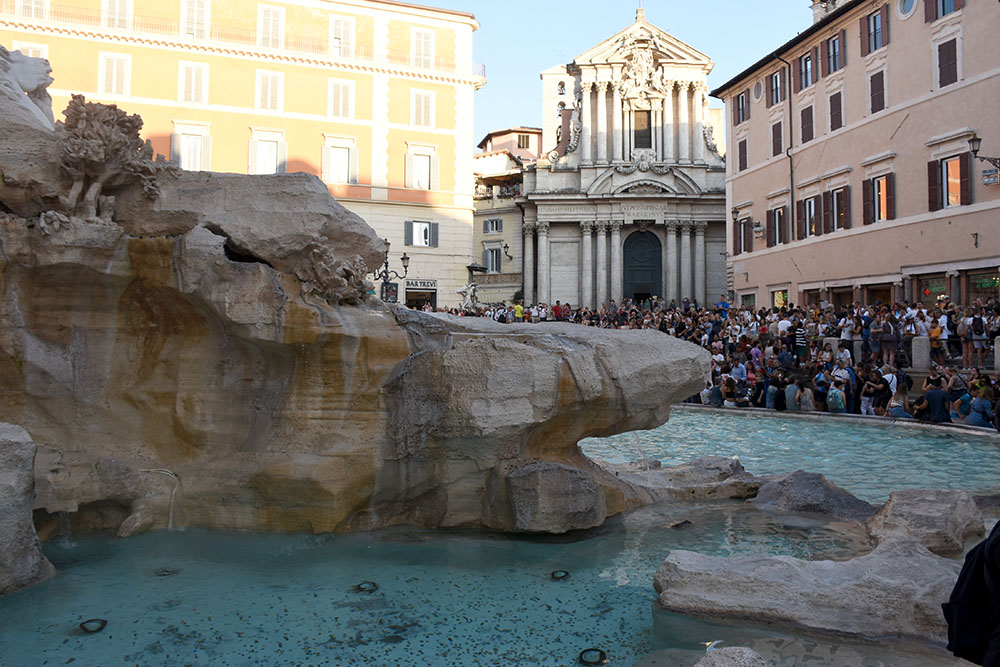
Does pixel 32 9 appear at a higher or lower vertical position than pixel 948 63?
higher

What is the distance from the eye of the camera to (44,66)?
23.8ft

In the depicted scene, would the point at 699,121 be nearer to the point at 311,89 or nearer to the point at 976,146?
the point at 311,89

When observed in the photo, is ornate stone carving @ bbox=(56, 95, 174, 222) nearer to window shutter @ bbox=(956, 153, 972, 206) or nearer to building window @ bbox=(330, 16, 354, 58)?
window shutter @ bbox=(956, 153, 972, 206)

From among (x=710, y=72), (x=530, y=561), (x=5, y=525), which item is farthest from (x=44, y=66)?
(x=710, y=72)

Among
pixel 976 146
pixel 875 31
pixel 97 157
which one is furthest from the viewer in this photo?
pixel 875 31

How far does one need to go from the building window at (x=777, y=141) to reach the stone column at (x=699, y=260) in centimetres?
1149

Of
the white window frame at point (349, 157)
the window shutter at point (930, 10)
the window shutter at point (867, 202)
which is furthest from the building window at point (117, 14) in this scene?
the window shutter at point (930, 10)

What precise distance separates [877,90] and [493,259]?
27.6m

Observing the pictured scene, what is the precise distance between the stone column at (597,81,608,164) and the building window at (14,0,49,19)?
89.9 feet

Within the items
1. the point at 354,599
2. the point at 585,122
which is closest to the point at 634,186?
the point at 585,122

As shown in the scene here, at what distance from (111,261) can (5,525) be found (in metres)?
1.97

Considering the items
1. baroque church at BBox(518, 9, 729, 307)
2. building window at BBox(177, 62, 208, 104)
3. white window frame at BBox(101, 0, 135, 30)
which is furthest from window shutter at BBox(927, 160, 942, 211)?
white window frame at BBox(101, 0, 135, 30)

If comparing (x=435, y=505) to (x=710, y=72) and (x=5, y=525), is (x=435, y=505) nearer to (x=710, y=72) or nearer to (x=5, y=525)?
(x=5, y=525)

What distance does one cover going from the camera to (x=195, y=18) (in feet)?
101
